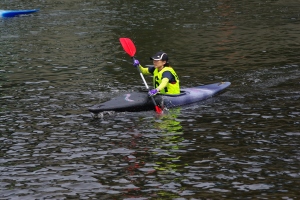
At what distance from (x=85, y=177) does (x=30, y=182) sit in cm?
99

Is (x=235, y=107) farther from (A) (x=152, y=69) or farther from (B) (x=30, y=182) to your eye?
(B) (x=30, y=182)

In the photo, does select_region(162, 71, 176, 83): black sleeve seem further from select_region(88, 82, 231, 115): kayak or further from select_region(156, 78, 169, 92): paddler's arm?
select_region(88, 82, 231, 115): kayak

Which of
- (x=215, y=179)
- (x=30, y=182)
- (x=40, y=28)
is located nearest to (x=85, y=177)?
(x=30, y=182)

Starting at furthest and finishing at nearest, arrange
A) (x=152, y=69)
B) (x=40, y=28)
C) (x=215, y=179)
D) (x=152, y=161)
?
(x=40, y=28) → (x=152, y=69) → (x=152, y=161) → (x=215, y=179)

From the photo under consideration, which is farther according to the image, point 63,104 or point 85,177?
point 63,104

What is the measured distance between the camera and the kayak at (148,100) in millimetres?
16266

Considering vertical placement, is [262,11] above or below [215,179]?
above

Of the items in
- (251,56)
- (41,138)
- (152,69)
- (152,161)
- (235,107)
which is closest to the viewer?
(152,161)

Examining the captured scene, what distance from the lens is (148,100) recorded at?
16.8 metres

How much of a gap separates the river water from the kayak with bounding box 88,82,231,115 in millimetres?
252

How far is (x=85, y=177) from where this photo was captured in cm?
1180

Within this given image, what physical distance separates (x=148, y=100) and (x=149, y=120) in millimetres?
976

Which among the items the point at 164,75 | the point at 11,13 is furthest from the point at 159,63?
the point at 11,13

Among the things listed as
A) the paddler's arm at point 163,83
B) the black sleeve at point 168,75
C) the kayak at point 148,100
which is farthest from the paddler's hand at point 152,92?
the black sleeve at point 168,75
